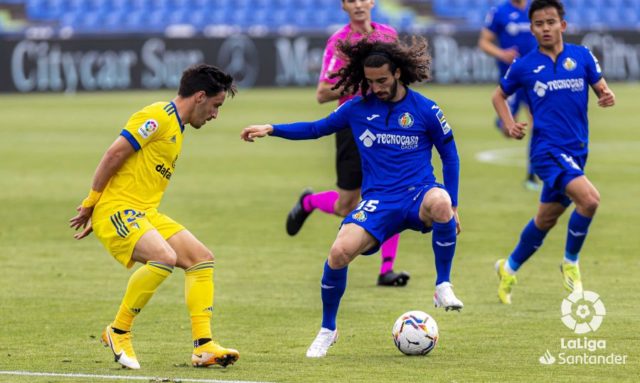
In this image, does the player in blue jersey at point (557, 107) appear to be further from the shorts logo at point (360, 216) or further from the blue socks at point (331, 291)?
the blue socks at point (331, 291)

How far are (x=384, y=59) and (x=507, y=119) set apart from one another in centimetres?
185

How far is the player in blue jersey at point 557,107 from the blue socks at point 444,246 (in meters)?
1.48

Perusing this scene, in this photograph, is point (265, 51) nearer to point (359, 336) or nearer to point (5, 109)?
point (5, 109)

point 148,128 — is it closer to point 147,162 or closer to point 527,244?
point 147,162

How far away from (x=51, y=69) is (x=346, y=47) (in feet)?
83.1

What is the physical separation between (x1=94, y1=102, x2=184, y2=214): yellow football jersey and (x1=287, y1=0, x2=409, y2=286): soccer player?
2.50 m

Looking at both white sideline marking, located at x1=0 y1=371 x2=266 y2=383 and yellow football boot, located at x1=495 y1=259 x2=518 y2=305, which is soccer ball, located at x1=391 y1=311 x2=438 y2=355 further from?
yellow football boot, located at x1=495 y1=259 x2=518 y2=305

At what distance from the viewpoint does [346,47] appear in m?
7.65

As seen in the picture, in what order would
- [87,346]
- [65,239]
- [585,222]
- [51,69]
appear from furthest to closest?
[51,69] < [65,239] < [585,222] < [87,346]

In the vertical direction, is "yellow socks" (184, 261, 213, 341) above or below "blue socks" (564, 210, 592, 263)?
above

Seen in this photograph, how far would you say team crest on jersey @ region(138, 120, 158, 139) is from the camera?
6.93 m

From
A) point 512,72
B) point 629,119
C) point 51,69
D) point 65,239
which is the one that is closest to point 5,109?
point 51,69

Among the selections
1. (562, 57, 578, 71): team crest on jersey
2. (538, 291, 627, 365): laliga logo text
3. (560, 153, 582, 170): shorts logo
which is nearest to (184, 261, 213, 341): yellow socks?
(538, 291, 627, 365): laliga logo text

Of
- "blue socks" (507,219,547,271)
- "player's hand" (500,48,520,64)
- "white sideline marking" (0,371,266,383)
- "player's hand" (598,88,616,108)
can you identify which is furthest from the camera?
"player's hand" (500,48,520,64)
